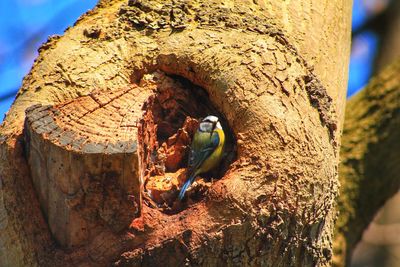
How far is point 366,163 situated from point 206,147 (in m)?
1.18

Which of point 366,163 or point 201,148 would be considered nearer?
point 201,148

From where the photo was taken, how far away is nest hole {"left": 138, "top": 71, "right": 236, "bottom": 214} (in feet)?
6.66

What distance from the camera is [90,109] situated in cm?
199

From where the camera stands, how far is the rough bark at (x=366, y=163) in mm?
3014

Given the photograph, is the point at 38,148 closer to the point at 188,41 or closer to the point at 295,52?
the point at 188,41

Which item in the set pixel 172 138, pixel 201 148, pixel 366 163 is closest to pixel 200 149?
pixel 201 148

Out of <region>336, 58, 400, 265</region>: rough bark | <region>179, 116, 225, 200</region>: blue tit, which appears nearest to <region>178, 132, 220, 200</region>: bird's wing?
<region>179, 116, 225, 200</region>: blue tit

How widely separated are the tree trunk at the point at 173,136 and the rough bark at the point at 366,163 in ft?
2.14

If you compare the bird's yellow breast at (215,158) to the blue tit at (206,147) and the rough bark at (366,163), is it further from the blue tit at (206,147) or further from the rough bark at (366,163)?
the rough bark at (366,163)

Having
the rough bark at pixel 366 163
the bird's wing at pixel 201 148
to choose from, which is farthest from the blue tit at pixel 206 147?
the rough bark at pixel 366 163

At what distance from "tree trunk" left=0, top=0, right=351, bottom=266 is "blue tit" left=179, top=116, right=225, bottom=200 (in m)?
0.04

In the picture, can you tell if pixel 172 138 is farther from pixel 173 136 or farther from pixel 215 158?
pixel 215 158

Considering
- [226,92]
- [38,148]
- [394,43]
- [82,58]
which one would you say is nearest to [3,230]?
[38,148]

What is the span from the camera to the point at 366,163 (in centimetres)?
306
